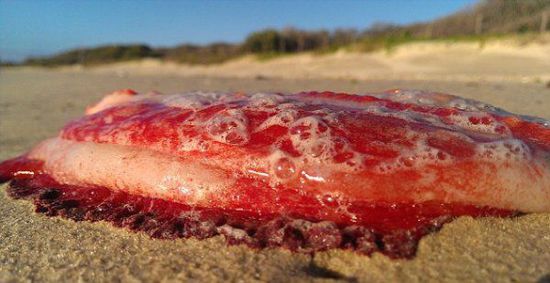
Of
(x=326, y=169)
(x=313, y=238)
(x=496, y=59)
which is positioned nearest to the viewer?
(x=313, y=238)

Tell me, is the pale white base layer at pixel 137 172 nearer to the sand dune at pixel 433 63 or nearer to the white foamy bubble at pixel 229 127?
the white foamy bubble at pixel 229 127

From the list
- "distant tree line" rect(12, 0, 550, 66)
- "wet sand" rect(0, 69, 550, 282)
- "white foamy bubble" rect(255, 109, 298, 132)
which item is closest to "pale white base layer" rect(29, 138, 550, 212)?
"wet sand" rect(0, 69, 550, 282)

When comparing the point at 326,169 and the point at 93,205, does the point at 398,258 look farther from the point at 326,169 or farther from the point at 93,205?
the point at 93,205

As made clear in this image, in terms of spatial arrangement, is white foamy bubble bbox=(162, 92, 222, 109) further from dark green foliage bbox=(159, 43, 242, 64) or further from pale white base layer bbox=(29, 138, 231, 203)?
dark green foliage bbox=(159, 43, 242, 64)

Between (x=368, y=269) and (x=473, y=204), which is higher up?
(x=473, y=204)

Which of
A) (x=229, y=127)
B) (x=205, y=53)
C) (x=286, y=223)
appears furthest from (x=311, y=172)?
(x=205, y=53)

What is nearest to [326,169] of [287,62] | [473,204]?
[473,204]

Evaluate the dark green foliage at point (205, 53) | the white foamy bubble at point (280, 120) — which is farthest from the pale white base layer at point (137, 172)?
the dark green foliage at point (205, 53)
